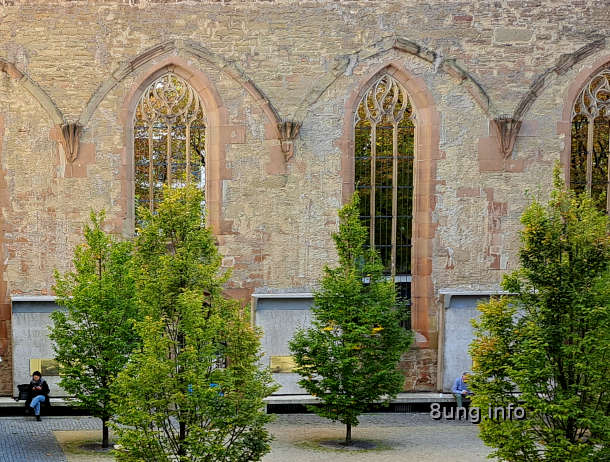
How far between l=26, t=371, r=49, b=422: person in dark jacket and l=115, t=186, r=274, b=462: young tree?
7.06 meters

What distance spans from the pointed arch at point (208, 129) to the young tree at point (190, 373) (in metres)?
7.94

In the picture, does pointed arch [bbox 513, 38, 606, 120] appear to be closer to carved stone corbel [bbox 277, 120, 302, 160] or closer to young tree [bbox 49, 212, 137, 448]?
carved stone corbel [bbox 277, 120, 302, 160]

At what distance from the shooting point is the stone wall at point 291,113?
21.3 meters

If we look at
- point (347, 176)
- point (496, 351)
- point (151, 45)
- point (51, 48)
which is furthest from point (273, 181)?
point (496, 351)

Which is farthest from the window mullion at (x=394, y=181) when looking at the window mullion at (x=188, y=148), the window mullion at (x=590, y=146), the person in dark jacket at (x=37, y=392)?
the person in dark jacket at (x=37, y=392)

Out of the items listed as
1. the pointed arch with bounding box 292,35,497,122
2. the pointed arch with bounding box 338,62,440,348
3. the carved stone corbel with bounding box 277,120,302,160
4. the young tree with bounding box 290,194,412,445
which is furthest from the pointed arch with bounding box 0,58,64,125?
the young tree with bounding box 290,194,412,445

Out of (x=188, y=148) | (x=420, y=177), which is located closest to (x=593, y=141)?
(x=420, y=177)

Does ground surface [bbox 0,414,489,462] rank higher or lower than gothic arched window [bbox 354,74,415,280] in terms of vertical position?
lower

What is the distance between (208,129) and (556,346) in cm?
1105

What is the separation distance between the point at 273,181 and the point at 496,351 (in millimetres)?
9437

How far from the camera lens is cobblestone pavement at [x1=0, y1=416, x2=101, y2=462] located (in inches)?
663

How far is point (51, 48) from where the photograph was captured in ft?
69.6

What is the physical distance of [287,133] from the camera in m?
21.6

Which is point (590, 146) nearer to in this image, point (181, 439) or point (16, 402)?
point (181, 439)
